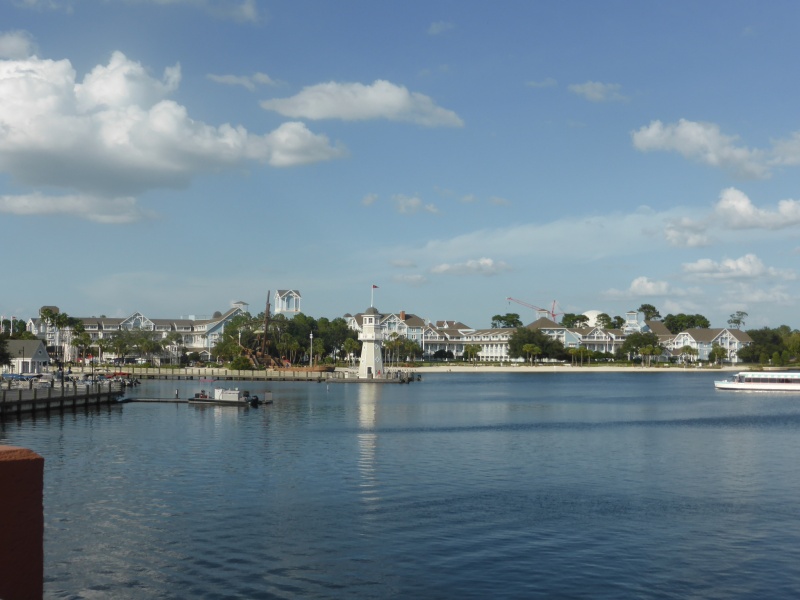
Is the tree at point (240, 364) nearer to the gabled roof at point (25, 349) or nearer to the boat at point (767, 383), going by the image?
the gabled roof at point (25, 349)

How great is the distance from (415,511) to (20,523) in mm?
25116

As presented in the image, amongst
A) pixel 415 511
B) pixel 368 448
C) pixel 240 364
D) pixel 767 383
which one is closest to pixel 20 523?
pixel 415 511

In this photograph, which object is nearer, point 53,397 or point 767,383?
point 53,397

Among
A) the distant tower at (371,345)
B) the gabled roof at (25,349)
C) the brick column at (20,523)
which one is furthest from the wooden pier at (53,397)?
the brick column at (20,523)

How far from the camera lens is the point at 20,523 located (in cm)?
657

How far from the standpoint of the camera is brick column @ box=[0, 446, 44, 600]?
21.2 ft

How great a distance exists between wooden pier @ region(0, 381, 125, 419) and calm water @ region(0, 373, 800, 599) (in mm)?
4734

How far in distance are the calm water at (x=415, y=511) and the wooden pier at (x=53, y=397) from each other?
15.5 ft

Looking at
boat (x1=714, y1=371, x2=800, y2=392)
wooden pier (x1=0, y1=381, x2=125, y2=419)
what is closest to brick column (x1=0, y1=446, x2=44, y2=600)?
wooden pier (x1=0, y1=381, x2=125, y2=419)

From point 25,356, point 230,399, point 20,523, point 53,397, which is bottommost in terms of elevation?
point 230,399

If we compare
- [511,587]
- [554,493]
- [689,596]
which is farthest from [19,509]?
[554,493]

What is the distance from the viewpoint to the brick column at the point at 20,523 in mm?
6453

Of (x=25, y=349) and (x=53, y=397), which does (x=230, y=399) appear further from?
(x=25, y=349)

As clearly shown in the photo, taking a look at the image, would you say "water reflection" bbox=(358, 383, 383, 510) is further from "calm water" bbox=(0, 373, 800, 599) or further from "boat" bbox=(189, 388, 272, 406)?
"boat" bbox=(189, 388, 272, 406)
